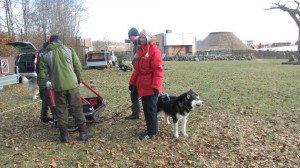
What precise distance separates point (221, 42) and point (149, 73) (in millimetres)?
78369

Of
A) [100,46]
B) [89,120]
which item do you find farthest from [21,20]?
[100,46]

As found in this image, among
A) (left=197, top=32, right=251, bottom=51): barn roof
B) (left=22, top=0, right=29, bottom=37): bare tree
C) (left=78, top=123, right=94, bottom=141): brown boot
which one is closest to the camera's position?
(left=78, top=123, right=94, bottom=141): brown boot

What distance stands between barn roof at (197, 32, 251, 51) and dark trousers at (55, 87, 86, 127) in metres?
75.0

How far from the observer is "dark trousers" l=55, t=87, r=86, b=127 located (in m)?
4.87

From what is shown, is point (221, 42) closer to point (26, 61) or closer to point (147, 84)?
point (26, 61)

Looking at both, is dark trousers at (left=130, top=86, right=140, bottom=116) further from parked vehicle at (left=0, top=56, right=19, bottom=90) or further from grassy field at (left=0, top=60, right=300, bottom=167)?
parked vehicle at (left=0, top=56, right=19, bottom=90)

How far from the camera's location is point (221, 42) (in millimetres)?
79938

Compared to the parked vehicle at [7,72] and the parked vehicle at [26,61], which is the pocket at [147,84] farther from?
the parked vehicle at [26,61]

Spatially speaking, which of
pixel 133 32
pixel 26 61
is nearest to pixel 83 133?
pixel 133 32

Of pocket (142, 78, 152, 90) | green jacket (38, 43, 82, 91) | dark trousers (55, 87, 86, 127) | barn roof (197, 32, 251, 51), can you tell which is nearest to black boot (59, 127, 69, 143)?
dark trousers (55, 87, 86, 127)

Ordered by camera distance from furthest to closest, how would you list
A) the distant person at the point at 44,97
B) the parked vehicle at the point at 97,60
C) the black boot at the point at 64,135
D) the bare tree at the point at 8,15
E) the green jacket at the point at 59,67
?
the parked vehicle at the point at 97,60 → the bare tree at the point at 8,15 → the distant person at the point at 44,97 → the black boot at the point at 64,135 → the green jacket at the point at 59,67

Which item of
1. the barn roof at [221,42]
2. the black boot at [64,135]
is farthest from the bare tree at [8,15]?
the barn roof at [221,42]

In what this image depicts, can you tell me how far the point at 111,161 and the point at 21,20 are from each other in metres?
20.7

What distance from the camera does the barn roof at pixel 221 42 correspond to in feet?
257
